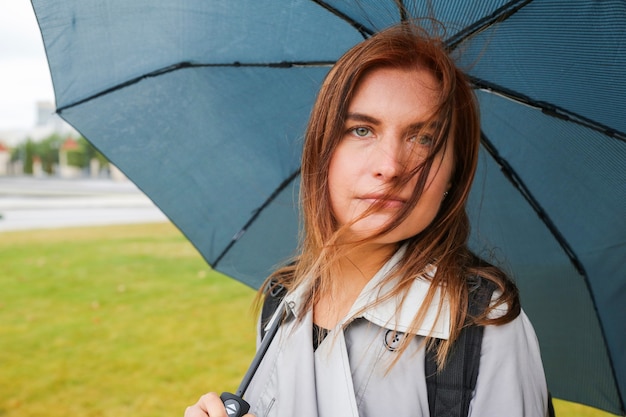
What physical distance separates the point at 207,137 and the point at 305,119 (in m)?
0.39

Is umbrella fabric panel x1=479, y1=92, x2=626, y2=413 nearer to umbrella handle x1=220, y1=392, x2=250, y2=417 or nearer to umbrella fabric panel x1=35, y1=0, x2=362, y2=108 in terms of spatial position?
umbrella fabric panel x1=35, y1=0, x2=362, y2=108

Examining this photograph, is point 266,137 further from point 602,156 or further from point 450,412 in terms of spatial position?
point 450,412

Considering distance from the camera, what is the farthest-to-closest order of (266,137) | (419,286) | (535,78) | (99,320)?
(99,320), (266,137), (535,78), (419,286)

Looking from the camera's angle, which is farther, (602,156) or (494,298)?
(602,156)

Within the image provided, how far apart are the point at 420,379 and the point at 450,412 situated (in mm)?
88

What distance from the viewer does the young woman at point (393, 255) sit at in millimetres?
1354

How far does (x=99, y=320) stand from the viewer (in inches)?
228

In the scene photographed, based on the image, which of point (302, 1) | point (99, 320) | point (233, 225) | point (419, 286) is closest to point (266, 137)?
point (233, 225)

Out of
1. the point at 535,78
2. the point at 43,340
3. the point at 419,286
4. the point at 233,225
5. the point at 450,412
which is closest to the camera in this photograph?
the point at 450,412

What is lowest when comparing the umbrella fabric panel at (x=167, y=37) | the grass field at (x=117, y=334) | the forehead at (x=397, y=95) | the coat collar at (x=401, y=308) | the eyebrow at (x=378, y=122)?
the grass field at (x=117, y=334)

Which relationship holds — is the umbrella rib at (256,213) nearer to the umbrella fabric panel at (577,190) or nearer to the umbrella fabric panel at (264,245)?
the umbrella fabric panel at (264,245)

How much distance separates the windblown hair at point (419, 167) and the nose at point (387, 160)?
0.03 metres

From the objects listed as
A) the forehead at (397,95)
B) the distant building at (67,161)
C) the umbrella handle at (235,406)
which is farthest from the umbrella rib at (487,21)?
the distant building at (67,161)

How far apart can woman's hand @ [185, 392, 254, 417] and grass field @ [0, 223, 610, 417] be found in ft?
8.77
